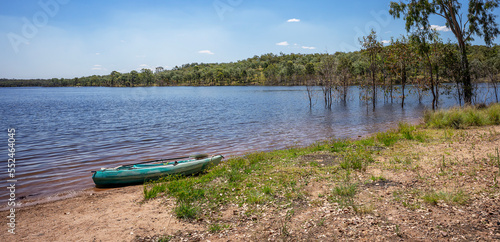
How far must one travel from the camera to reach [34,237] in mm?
7422

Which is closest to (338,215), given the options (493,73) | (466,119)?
(466,119)

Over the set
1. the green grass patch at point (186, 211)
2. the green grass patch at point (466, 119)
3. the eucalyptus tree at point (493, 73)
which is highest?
the eucalyptus tree at point (493, 73)

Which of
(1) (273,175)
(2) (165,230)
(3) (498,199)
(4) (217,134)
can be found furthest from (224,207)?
(4) (217,134)

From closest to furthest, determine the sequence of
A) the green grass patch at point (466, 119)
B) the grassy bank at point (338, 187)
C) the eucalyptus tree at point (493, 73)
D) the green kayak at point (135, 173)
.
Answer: the grassy bank at point (338, 187) < the green kayak at point (135, 173) < the green grass patch at point (466, 119) < the eucalyptus tree at point (493, 73)

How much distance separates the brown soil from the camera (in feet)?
20.6

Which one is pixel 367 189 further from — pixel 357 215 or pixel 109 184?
pixel 109 184

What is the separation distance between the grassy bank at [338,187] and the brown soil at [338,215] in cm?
3

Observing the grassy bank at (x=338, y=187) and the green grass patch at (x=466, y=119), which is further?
the green grass patch at (x=466, y=119)

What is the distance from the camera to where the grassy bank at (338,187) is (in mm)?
7172

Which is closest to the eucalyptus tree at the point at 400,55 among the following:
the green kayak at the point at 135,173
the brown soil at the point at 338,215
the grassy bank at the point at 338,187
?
the grassy bank at the point at 338,187

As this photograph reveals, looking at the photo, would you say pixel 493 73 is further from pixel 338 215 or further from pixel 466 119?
pixel 338 215

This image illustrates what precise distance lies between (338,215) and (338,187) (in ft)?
6.02

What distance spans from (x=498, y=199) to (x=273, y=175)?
6.36 m

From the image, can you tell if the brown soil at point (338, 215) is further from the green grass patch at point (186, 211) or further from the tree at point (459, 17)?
the tree at point (459, 17)
